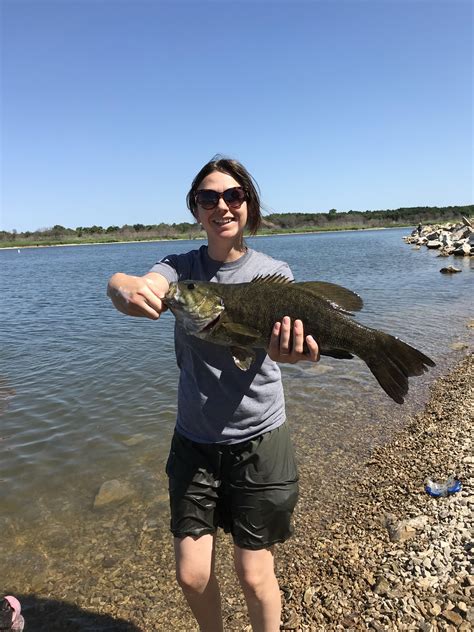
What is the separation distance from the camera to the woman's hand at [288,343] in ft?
9.92

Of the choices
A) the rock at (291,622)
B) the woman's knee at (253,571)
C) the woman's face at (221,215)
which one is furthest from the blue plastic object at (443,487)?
the woman's face at (221,215)

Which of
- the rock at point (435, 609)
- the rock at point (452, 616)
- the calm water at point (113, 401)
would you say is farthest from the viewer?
the calm water at point (113, 401)

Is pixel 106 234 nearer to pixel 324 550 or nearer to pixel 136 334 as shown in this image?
pixel 136 334

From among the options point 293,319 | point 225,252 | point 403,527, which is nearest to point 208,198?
A: point 225,252

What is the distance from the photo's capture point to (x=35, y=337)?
1700cm

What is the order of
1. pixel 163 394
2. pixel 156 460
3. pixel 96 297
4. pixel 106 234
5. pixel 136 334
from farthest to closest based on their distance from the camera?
pixel 106 234 < pixel 96 297 < pixel 136 334 < pixel 163 394 < pixel 156 460

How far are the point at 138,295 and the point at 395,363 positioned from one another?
187 centimetres

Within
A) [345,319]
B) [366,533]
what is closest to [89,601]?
[366,533]

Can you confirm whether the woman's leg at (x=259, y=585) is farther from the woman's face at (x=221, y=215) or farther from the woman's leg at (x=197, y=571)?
the woman's face at (x=221, y=215)

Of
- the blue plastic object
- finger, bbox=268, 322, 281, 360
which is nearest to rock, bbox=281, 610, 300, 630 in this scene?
the blue plastic object

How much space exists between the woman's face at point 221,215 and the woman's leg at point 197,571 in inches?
83.7

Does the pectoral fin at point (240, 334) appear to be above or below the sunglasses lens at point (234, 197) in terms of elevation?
below

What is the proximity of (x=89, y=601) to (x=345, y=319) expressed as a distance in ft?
13.3

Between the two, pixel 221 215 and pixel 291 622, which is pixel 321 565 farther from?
pixel 221 215
